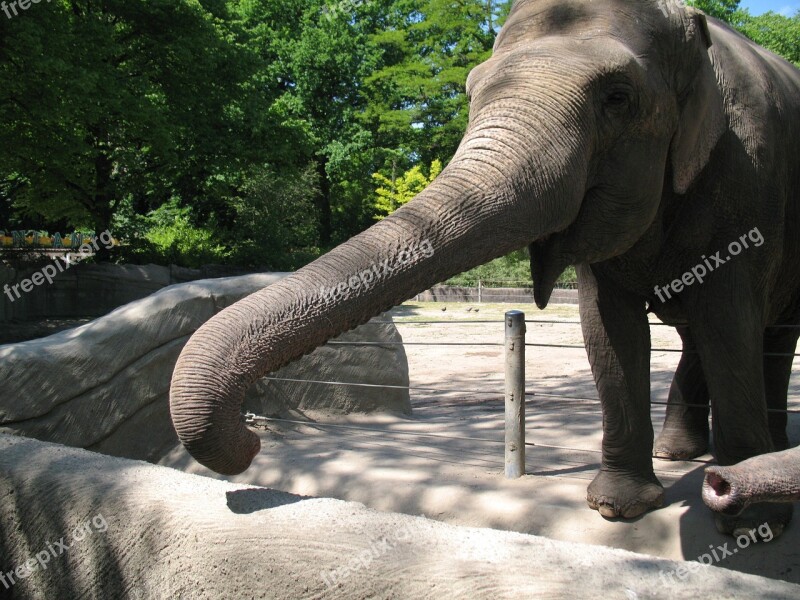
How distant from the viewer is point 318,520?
2.48m

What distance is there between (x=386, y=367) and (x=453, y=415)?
82cm

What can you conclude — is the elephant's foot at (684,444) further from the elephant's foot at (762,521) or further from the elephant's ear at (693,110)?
the elephant's ear at (693,110)

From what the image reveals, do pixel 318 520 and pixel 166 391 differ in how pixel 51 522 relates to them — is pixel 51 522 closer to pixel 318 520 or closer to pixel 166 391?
pixel 318 520

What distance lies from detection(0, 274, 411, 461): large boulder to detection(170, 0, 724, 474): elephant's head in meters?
4.13

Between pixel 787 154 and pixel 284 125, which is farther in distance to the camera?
pixel 284 125

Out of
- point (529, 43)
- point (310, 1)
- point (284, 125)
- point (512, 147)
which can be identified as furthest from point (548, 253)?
point (310, 1)

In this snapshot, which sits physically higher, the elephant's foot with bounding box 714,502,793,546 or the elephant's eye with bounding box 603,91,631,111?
the elephant's eye with bounding box 603,91,631,111

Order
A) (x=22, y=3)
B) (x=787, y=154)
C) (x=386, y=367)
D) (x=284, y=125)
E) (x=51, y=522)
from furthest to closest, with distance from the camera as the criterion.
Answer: (x=284, y=125) → (x=22, y=3) → (x=386, y=367) → (x=787, y=154) → (x=51, y=522)

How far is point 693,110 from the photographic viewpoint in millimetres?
3260

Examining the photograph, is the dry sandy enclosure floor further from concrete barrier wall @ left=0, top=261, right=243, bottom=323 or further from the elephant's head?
concrete barrier wall @ left=0, top=261, right=243, bottom=323

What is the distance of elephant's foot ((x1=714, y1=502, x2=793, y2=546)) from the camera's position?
3510 mm

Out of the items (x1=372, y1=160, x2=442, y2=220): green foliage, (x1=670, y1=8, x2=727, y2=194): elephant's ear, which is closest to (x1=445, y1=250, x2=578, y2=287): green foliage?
(x1=372, y1=160, x2=442, y2=220): green foliage

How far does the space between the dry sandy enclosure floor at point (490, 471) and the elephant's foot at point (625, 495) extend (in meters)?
0.05

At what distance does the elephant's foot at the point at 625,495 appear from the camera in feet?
13.0
